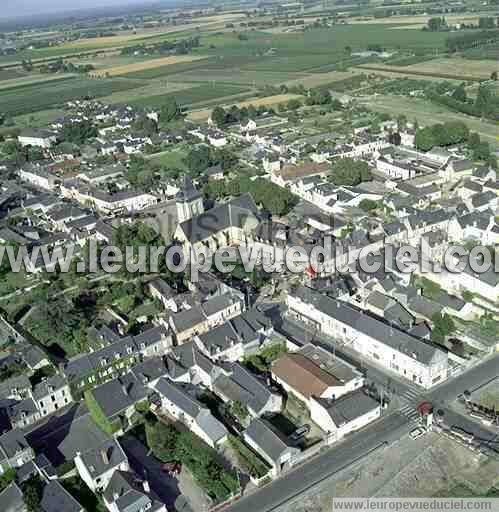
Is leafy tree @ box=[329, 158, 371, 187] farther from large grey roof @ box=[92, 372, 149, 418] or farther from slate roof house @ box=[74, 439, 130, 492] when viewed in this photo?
slate roof house @ box=[74, 439, 130, 492]

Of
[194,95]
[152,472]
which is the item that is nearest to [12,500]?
[152,472]

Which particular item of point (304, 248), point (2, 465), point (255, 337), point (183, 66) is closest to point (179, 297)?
point (255, 337)

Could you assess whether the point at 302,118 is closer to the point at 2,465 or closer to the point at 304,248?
the point at 304,248

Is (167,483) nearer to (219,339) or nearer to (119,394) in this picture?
(119,394)

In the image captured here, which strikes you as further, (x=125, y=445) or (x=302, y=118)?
(x=302, y=118)

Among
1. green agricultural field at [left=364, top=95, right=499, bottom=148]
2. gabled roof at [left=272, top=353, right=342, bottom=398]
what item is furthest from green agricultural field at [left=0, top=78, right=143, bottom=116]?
gabled roof at [left=272, top=353, right=342, bottom=398]
